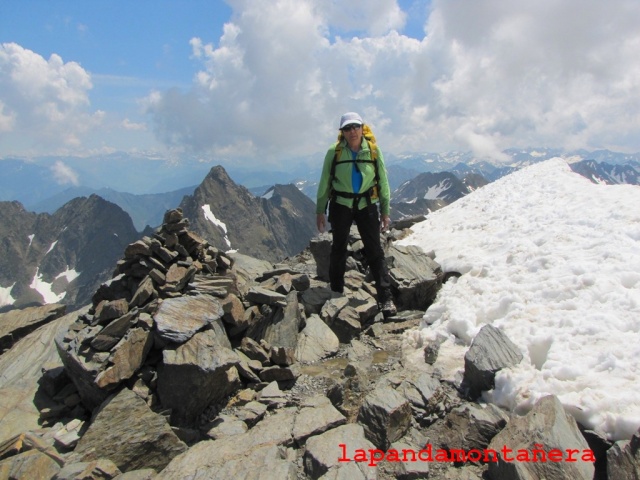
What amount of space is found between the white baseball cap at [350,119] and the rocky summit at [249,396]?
509cm

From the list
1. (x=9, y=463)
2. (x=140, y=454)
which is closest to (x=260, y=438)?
(x=140, y=454)

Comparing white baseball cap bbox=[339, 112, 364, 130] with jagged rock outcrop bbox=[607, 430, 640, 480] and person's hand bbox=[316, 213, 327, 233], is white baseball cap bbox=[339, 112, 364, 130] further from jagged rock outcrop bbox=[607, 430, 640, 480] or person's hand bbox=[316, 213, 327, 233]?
jagged rock outcrop bbox=[607, 430, 640, 480]

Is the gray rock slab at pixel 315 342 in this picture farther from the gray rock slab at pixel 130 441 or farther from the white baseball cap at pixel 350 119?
the white baseball cap at pixel 350 119

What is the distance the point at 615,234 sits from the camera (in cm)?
1112

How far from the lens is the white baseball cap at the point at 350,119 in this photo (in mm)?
10578

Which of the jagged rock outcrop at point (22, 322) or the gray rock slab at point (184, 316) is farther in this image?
the jagged rock outcrop at point (22, 322)

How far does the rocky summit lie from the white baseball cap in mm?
5092

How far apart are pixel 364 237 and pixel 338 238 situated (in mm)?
778

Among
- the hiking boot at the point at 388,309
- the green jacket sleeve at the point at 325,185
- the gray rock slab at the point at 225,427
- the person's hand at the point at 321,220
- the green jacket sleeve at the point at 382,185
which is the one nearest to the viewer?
the gray rock slab at the point at 225,427

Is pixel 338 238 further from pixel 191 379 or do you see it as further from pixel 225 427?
pixel 225 427

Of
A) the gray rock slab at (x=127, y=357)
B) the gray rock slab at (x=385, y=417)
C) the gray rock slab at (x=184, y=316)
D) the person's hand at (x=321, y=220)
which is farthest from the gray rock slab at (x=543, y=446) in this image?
the person's hand at (x=321, y=220)

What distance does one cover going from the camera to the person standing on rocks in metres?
10.9

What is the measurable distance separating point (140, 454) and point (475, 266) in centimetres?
1037

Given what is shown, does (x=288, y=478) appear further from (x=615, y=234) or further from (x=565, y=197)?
(x=565, y=197)
